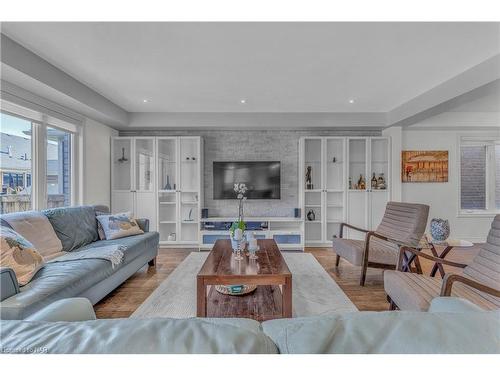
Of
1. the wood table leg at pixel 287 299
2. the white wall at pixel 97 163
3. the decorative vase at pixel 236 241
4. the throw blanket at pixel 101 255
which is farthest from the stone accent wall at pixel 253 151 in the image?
the wood table leg at pixel 287 299

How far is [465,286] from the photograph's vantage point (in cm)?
192

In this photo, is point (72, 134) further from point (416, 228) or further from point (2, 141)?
point (416, 228)

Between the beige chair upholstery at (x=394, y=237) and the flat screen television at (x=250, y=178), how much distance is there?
5.79 feet

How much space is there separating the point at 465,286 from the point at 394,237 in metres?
1.24

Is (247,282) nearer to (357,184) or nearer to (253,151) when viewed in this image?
(253,151)

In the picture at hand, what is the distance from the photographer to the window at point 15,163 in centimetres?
282

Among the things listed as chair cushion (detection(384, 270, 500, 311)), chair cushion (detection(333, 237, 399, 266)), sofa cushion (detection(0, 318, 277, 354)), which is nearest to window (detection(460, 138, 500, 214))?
chair cushion (detection(333, 237, 399, 266))

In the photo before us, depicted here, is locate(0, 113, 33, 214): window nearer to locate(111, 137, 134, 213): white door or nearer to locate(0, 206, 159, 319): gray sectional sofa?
locate(0, 206, 159, 319): gray sectional sofa

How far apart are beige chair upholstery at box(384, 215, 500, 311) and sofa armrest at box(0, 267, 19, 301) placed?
2.55 m

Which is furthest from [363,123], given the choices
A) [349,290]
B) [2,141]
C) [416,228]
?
[2,141]

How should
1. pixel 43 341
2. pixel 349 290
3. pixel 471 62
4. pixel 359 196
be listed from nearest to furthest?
pixel 43 341, pixel 471 62, pixel 349 290, pixel 359 196

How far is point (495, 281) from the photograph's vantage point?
1.78 meters

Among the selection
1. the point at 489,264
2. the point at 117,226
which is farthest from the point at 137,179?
the point at 489,264

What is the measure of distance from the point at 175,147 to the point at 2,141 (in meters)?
2.31
